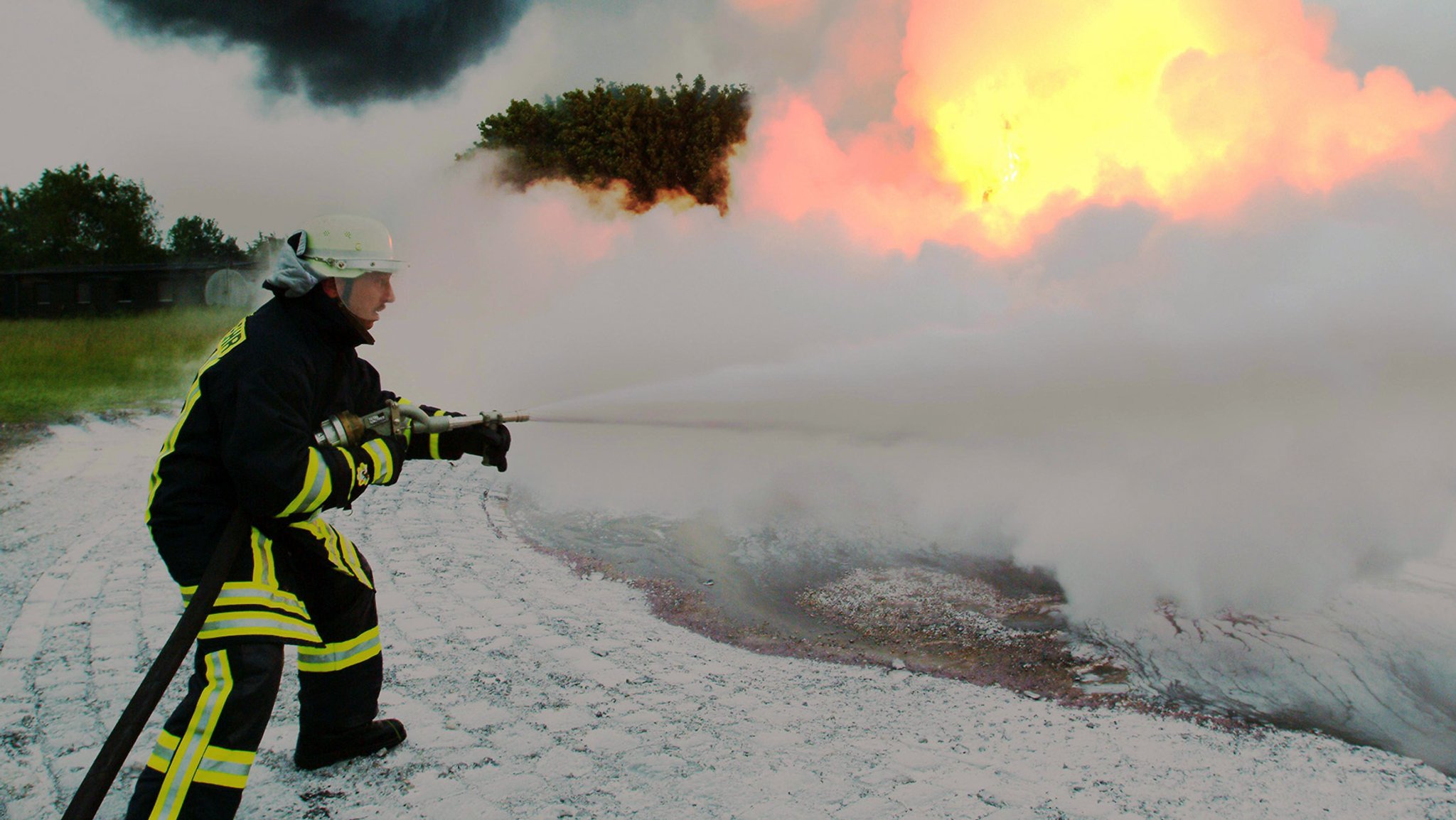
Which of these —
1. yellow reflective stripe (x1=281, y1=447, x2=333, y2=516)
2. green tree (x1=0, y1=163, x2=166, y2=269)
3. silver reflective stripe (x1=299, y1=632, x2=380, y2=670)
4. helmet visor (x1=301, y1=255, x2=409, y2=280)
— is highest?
Answer: green tree (x1=0, y1=163, x2=166, y2=269)

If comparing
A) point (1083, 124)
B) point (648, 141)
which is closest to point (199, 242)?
point (648, 141)

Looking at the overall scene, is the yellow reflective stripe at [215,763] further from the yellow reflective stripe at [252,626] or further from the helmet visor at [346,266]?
the helmet visor at [346,266]

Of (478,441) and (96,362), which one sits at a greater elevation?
(96,362)

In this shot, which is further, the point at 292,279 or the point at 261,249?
the point at 261,249

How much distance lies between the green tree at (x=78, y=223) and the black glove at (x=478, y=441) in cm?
2121

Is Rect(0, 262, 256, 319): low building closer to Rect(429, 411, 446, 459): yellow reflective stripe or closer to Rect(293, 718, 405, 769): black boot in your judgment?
Rect(429, 411, 446, 459): yellow reflective stripe

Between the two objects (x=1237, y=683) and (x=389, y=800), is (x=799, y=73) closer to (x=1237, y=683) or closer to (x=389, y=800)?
(x=1237, y=683)

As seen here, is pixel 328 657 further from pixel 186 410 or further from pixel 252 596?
pixel 186 410

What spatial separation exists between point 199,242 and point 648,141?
13.7 m

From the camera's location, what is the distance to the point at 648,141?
2119 centimetres

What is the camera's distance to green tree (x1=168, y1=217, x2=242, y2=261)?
23328 mm

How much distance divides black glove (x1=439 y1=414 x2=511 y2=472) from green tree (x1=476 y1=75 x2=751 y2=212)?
17112 millimetres

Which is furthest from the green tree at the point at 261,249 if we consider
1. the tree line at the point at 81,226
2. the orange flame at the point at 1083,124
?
the orange flame at the point at 1083,124

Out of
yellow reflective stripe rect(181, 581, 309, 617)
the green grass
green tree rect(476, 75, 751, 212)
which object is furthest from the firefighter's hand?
green tree rect(476, 75, 751, 212)
